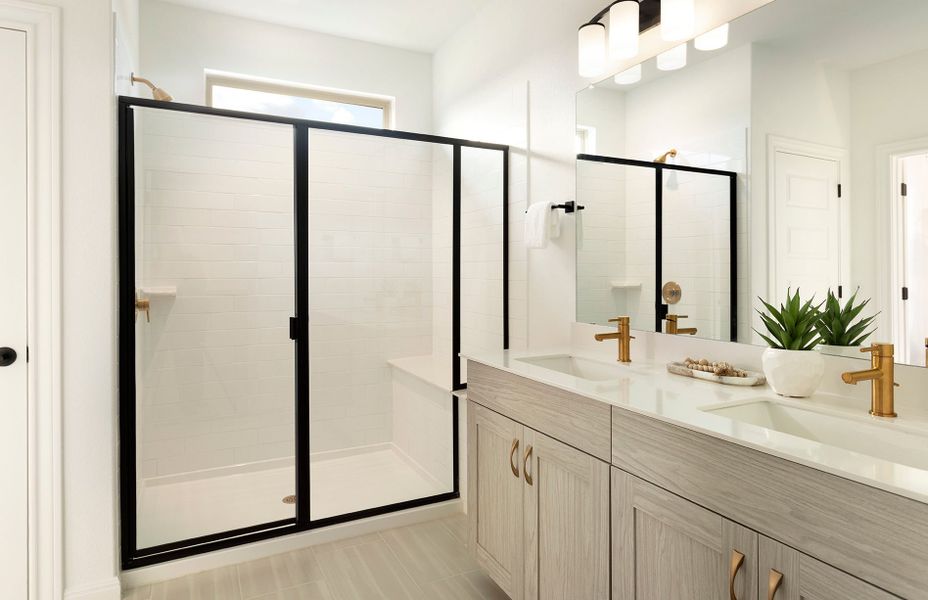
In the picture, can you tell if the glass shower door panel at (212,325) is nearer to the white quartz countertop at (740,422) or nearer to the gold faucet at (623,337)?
the white quartz countertop at (740,422)

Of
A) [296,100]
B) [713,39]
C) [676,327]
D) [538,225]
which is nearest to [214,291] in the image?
[538,225]

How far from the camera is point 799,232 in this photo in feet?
4.92

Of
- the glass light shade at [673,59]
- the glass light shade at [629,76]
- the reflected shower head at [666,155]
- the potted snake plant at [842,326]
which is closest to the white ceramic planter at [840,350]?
the potted snake plant at [842,326]

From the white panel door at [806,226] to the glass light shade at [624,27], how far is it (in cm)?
Result: 73

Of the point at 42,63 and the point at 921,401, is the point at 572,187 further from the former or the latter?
the point at 42,63

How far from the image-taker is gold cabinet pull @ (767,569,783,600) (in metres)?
1.00

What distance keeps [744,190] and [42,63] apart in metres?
2.44

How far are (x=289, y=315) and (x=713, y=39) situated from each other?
1999 mm

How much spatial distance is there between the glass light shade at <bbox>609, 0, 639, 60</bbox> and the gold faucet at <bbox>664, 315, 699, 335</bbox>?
97 centimetres

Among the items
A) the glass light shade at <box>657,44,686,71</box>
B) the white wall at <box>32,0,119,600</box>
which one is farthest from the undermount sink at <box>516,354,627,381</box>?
the white wall at <box>32,0,119,600</box>

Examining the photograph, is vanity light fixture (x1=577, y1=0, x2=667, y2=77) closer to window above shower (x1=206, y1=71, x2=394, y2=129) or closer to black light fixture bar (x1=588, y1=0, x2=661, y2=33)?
black light fixture bar (x1=588, y1=0, x2=661, y2=33)

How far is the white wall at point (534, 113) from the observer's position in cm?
241

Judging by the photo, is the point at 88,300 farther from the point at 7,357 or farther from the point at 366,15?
the point at 366,15

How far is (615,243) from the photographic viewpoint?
2.20 meters
